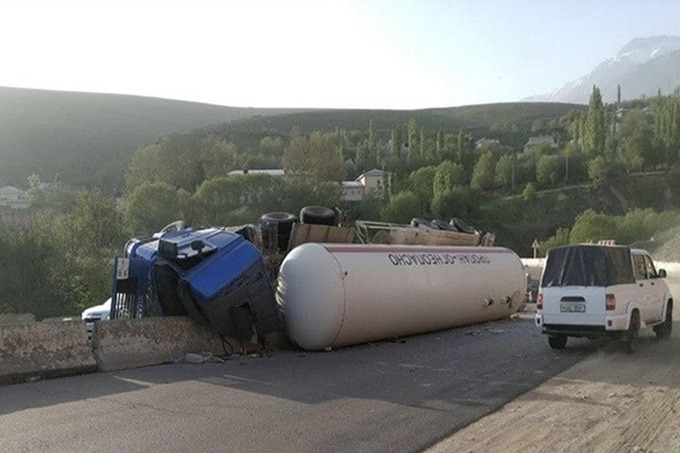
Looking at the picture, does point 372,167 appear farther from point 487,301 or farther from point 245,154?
point 487,301

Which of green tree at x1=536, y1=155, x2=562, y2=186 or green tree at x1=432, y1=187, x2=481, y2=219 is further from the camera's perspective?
green tree at x1=536, y1=155, x2=562, y2=186

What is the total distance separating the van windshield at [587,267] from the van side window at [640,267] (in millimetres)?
372

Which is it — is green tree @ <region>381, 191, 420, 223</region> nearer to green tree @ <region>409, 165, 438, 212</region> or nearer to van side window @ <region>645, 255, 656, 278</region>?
green tree @ <region>409, 165, 438, 212</region>

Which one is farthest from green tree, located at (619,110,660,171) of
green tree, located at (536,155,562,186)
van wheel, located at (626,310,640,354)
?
van wheel, located at (626,310,640,354)

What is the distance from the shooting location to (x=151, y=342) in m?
13.1

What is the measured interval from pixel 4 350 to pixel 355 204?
97.9 m

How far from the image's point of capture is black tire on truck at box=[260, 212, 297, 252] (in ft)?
56.4

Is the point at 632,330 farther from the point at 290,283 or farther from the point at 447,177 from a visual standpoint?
the point at 447,177

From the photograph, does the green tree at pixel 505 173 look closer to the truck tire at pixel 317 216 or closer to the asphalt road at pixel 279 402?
the truck tire at pixel 317 216

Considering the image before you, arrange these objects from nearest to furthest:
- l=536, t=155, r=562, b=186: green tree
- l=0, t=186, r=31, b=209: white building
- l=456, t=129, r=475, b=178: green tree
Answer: l=0, t=186, r=31, b=209: white building, l=536, t=155, r=562, b=186: green tree, l=456, t=129, r=475, b=178: green tree

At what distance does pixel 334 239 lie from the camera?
58.4 feet

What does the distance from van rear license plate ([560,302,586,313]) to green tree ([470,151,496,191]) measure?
119 metres

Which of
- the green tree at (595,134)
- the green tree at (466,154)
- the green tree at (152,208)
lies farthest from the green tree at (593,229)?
the green tree at (466,154)

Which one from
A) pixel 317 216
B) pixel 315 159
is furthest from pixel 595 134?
pixel 317 216
